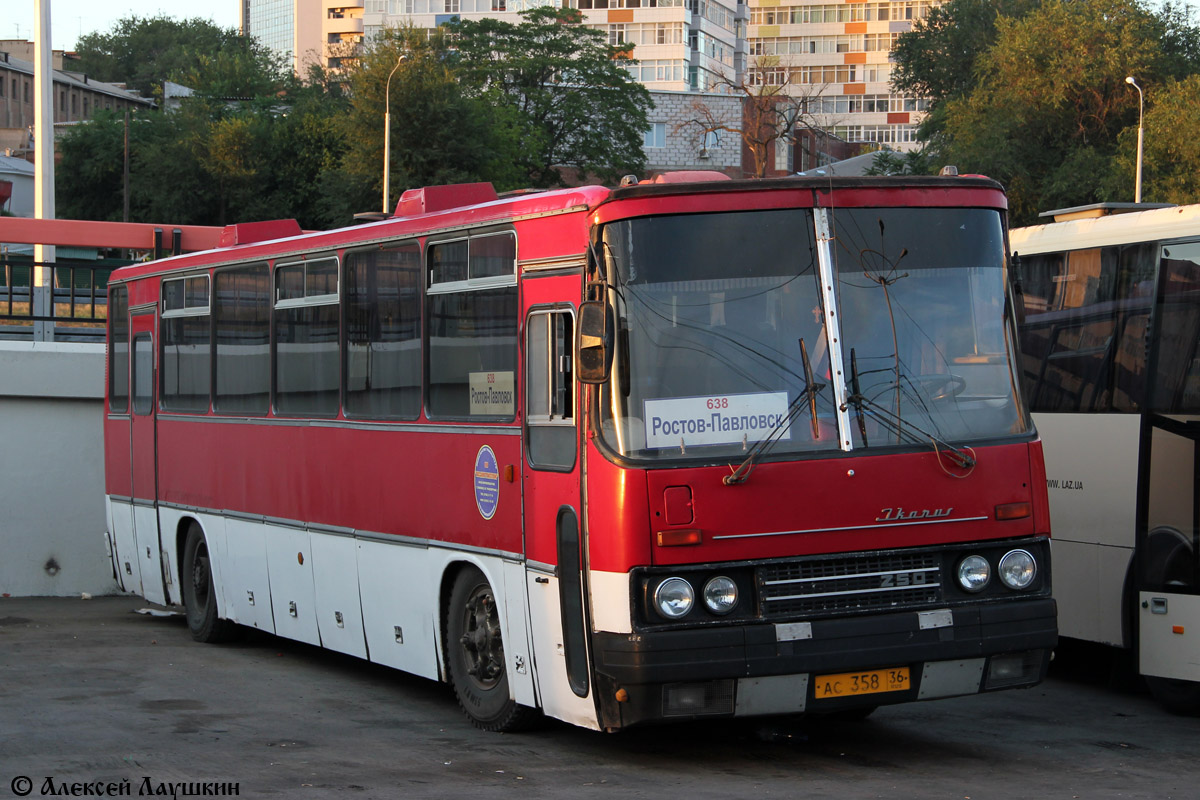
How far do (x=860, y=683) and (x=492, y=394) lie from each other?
265cm

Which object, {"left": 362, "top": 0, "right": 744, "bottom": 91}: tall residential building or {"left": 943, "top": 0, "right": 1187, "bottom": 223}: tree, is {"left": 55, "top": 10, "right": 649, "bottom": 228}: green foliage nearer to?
{"left": 943, "top": 0, "right": 1187, "bottom": 223}: tree

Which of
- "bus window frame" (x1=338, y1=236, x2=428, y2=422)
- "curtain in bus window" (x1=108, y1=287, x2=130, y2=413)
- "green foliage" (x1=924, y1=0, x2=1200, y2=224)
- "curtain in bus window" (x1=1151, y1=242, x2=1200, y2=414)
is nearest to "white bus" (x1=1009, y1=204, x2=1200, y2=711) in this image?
"curtain in bus window" (x1=1151, y1=242, x2=1200, y2=414)

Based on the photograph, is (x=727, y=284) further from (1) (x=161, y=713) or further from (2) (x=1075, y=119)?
(2) (x=1075, y=119)

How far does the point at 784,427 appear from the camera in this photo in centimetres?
752

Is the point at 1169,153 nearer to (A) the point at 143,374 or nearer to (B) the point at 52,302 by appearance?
(B) the point at 52,302

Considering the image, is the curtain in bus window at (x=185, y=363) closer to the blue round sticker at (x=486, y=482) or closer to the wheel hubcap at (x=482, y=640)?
the wheel hubcap at (x=482, y=640)

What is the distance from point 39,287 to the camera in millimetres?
19172

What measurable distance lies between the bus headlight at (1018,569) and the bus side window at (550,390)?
2.23 meters

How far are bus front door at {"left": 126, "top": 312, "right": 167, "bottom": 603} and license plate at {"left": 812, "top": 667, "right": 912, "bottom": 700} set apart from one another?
853 cm

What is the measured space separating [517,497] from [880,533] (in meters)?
2.02

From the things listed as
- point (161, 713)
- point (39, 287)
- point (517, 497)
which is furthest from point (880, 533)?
point (39, 287)

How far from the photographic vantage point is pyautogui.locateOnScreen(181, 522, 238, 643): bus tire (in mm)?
13547

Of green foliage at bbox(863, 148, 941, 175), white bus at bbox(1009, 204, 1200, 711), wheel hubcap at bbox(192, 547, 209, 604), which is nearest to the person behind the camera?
white bus at bbox(1009, 204, 1200, 711)

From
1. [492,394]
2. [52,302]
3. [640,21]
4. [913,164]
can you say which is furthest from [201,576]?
[640,21]
